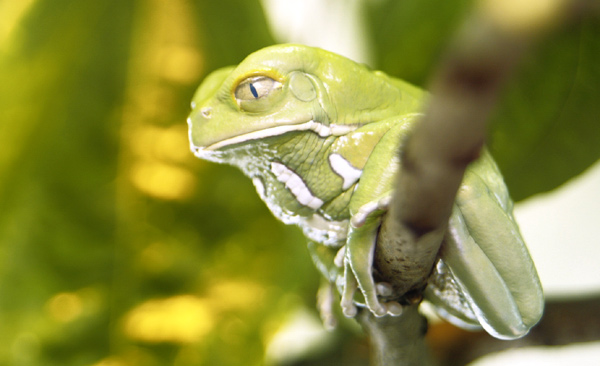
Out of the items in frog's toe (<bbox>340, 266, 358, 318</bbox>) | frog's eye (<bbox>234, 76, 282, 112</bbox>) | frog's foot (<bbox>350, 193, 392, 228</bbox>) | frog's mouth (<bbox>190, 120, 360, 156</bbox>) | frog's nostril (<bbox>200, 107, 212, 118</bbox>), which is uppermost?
frog's eye (<bbox>234, 76, 282, 112</bbox>)

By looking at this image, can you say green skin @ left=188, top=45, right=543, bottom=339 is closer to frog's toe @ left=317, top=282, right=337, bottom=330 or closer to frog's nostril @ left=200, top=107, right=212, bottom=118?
frog's nostril @ left=200, top=107, right=212, bottom=118

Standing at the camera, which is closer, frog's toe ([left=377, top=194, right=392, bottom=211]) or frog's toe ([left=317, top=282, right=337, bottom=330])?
frog's toe ([left=377, top=194, right=392, bottom=211])

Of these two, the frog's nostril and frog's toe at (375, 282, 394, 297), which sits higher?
the frog's nostril

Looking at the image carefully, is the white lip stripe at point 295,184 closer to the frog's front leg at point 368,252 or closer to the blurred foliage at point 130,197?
the frog's front leg at point 368,252

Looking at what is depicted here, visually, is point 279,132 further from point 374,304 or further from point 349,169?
point 374,304

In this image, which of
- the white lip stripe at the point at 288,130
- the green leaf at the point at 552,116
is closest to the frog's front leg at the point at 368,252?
the white lip stripe at the point at 288,130

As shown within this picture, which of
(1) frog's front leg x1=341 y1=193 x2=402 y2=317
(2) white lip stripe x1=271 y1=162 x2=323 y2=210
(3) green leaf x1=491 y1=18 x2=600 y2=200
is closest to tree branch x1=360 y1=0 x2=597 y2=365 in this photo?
(1) frog's front leg x1=341 y1=193 x2=402 y2=317

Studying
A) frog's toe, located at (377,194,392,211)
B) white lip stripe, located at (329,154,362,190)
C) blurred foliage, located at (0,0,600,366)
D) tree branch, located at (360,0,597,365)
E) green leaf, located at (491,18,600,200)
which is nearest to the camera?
tree branch, located at (360,0,597,365)

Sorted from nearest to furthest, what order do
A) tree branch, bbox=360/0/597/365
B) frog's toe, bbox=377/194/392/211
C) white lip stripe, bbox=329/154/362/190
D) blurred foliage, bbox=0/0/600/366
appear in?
tree branch, bbox=360/0/597/365 → frog's toe, bbox=377/194/392/211 → white lip stripe, bbox=329/154/362/190 → blurred foliage, bbox=0/0/600/366
